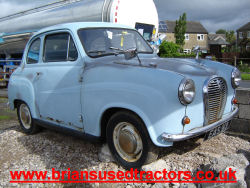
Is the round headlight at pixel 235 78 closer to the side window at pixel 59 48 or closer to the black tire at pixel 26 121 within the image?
the side window at pixel 59 48

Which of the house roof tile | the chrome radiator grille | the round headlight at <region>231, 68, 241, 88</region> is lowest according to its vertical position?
the chrome radiator grille

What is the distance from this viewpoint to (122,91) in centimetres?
271

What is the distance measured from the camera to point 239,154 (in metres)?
2.95

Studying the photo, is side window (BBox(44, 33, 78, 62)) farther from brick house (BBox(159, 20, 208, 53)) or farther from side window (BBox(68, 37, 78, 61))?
brick house (BBox(159, 20, 208, 53))

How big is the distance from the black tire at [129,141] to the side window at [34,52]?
210 centimetres

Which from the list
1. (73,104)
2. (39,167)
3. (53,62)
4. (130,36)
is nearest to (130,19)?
(130,36)

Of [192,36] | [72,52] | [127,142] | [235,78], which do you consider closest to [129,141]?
[127,142]

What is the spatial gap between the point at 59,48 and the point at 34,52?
2.70ft

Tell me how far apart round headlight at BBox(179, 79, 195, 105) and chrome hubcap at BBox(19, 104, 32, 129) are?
312 centimetres

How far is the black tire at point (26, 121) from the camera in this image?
14.7 feet

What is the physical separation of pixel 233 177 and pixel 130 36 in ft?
8.66

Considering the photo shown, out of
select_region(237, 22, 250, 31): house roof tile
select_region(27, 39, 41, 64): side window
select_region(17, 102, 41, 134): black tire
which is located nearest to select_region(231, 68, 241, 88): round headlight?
select_region(27, 39, 41, 64): side window

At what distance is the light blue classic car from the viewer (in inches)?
98.7

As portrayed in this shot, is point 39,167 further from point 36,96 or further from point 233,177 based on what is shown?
point 233,177
